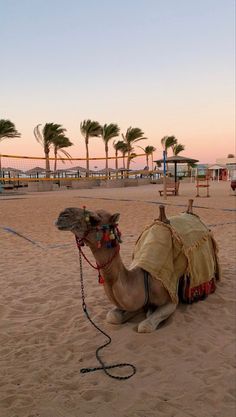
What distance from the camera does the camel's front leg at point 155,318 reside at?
343 centimetres

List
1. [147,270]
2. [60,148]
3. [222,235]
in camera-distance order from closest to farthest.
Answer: [147,270] < [222,235] < [60,148]

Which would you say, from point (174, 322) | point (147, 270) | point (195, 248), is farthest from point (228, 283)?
point (147, 270)

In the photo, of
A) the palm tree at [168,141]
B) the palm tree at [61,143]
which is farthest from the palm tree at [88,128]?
the palm tree at [168,141]

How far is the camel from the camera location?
2.82 m

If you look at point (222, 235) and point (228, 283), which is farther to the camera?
point (222, 235)

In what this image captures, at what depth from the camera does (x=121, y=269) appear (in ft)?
10.5

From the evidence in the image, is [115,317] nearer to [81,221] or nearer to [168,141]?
[81,221]

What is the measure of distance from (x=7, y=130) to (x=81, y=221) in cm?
3239

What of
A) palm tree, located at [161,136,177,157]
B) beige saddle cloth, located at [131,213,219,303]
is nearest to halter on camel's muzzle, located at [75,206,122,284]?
beige saddle cloth, located at [131,213,219,303]

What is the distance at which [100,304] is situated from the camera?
14.0 ft

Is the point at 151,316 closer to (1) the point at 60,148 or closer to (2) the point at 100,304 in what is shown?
(2) the point at 100,304

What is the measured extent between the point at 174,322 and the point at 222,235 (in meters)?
5.13

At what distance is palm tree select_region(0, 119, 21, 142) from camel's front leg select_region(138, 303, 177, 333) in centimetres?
3203

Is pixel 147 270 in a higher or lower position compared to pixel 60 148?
lower
